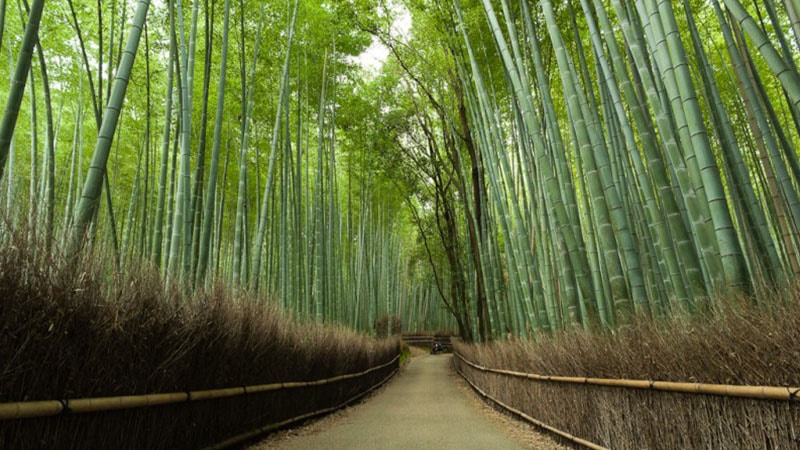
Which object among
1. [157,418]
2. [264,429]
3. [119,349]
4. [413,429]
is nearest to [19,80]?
[119,349]

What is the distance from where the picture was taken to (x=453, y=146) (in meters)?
8.22

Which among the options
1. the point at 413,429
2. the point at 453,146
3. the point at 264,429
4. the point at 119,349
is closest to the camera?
the point at 119,349

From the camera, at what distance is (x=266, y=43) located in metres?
5.81

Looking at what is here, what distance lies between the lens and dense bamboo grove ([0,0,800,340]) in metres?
2.11

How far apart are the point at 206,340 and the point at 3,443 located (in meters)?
1.15

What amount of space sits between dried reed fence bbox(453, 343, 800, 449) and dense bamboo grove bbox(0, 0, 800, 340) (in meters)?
0.41

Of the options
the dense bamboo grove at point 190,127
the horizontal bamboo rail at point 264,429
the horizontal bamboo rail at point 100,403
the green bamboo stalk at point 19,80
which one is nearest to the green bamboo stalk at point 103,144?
the dense bamboo grove at point 190,127

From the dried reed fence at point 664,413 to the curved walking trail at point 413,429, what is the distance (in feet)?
1.18

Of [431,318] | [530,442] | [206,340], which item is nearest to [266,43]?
[206,340]

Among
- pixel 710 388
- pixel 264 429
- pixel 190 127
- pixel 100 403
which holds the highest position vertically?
pixel 190 127

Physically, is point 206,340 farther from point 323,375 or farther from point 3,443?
point 323,375

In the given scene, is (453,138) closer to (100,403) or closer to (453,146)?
(453,146)

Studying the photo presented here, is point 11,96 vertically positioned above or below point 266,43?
below

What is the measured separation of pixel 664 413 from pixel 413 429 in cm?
233
